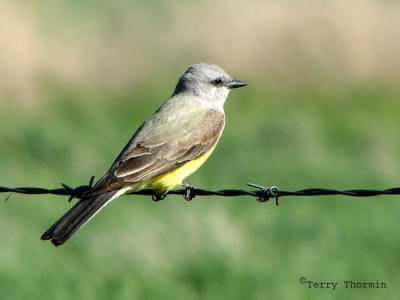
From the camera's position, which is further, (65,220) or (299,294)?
(299,294)

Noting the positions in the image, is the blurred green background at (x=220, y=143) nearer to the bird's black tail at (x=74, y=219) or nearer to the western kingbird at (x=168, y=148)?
the western kingbird at (x=168, y=148)

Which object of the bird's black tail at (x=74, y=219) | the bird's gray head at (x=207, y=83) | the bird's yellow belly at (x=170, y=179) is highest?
the bird's gray head at (x=207, y=83)

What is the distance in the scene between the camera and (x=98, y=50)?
1545 centimetres

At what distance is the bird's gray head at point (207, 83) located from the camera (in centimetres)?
734

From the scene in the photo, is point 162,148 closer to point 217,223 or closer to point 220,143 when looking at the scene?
point 217,223

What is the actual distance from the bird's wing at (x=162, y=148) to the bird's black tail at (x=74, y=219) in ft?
0.23

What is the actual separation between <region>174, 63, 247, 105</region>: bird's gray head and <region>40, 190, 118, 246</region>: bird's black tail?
195cm

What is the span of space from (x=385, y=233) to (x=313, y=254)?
94 cm

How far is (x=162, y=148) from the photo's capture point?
626 centimetres

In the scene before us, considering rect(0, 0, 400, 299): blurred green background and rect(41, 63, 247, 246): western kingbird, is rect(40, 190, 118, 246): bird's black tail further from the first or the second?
rect(0, 0, 400, 299): blurred green background

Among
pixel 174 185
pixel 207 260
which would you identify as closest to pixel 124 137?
pixel 207 260

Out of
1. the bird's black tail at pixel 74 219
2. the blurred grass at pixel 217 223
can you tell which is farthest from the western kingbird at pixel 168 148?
the blurred grass at pixel 217 223

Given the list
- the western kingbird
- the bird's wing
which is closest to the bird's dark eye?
the western kingbird

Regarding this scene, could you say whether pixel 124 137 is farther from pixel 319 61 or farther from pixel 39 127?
Answer: pixel 319 61
